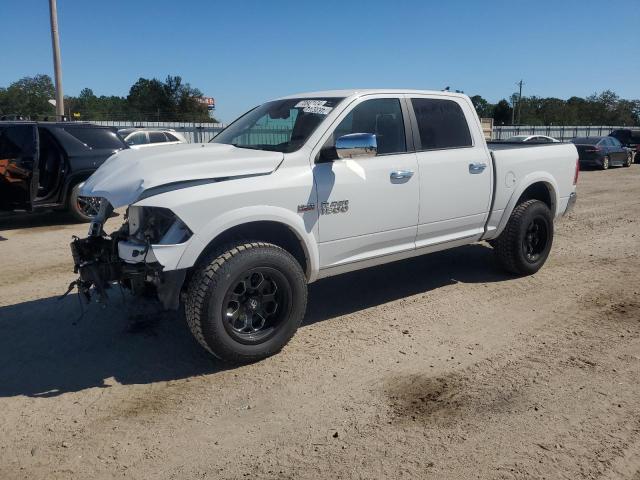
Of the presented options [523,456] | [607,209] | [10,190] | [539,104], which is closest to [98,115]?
[10,190]

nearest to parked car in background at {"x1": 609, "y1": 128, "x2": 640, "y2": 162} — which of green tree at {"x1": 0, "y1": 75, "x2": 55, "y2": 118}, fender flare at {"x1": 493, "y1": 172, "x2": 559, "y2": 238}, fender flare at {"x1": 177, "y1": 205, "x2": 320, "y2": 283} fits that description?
fender flare at {"x1": 493, "y1": 172, "x2": 559, "y2": 238}

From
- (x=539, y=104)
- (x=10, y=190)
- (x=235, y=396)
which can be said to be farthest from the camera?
(x=539, y=104)

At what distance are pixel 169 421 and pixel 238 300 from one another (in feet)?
3.23

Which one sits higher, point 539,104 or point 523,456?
point 539,104

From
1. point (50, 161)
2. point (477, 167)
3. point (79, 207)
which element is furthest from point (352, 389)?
point (50, 161)

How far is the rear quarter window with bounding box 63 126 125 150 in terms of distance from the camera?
32.3ft

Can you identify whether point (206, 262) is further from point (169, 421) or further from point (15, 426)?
point (15, 426)

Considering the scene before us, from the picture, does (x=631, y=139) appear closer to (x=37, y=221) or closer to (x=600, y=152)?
(x=600, y=152)

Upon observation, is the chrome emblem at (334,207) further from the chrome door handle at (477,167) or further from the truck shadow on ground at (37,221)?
the truck shadow on ground at (37,221)

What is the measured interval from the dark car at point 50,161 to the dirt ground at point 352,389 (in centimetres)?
327

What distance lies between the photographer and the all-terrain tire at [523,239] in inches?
235

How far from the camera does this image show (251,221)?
3945 millimetres

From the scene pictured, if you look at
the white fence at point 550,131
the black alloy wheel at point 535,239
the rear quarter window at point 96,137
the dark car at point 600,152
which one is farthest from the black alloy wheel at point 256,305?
the white fence at point 550,131

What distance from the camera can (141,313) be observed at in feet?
16.9
